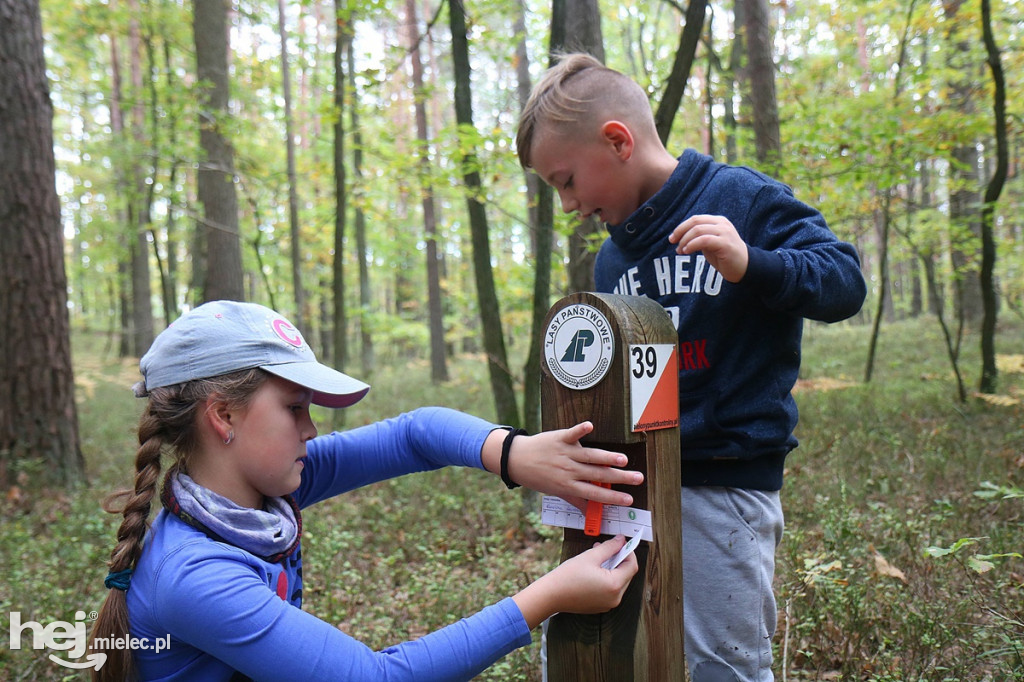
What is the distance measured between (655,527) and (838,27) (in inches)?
481

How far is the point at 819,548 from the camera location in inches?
151

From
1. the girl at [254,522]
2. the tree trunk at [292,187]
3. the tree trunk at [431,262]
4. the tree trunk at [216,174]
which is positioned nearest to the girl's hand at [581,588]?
the girl at [254,522]

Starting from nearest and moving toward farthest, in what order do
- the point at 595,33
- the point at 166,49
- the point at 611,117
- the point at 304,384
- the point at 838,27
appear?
the point at 304,384 → the point at 611,117 → the point at 595,33 → the point at 838,27 → the point at 166,49

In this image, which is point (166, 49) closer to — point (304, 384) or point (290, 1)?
point (290, 1)

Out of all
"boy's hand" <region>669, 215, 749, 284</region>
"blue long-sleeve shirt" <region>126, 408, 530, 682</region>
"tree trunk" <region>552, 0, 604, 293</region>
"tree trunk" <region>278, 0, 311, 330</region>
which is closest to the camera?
"blue long-sleeve shirt" <region>126, 408, 530, 682</region>

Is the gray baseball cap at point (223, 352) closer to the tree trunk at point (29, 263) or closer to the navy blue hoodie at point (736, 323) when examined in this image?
the navy blue hoodie at point (736, 323)

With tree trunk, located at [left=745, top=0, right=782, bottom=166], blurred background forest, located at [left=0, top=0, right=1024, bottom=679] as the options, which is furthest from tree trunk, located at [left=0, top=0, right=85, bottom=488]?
tree trunk, located at [left=745, top=0, right=782, bottom=166]

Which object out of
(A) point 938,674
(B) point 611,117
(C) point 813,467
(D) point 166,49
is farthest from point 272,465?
(D) point 166,49

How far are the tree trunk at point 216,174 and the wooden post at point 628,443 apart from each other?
24.9 feet

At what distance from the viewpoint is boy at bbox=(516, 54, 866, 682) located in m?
1.59

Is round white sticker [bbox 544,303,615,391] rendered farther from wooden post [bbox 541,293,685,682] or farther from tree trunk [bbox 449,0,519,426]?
tree trunk [bbox 449,0,519,426]

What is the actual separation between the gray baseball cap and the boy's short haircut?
2.92 feet

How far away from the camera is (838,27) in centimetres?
1087

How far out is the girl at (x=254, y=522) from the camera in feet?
4.17
